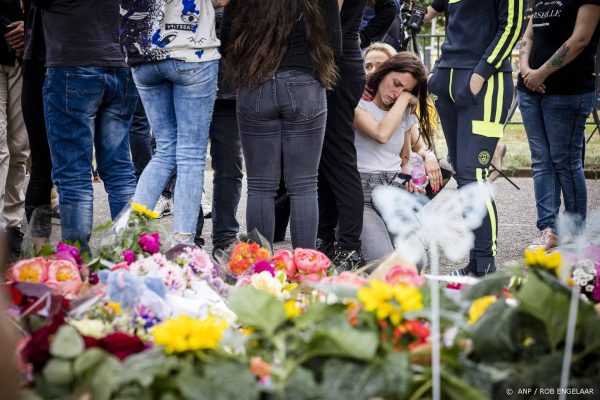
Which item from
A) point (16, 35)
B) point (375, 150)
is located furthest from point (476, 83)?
point (16, 35)

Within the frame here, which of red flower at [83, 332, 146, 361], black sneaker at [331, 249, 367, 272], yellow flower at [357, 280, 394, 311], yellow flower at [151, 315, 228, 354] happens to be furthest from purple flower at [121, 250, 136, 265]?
black sneaker at [331, 249, 367, 272]

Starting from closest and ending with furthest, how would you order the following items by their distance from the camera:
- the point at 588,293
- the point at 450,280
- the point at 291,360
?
the point at 291,360
the point at 588,293
the point at 450,280

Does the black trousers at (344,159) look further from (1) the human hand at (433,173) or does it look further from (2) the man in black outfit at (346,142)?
(1) the human hand at (433,173)

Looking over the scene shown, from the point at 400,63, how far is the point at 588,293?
7.81ft

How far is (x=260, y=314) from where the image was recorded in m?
1.22

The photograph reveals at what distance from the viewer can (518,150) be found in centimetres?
980

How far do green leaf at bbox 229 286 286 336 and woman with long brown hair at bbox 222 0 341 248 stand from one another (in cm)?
192

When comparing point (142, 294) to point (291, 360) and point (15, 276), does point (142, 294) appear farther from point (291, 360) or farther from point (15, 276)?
point (291, 360)

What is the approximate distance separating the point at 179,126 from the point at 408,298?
86.3 inches

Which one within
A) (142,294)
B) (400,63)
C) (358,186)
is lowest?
(358,186)

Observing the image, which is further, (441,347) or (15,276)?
(15,276)

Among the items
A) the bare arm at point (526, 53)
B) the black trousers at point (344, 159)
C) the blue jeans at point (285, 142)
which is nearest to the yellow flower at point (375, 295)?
the blue jeans at point (285, 142)

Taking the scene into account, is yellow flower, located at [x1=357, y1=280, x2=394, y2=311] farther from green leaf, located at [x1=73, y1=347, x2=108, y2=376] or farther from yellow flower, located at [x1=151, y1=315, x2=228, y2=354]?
green leaf, located at [x1=73, y1=347, x2=108, y2=376]

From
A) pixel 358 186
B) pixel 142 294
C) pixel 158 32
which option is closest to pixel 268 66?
pixel 158 32
